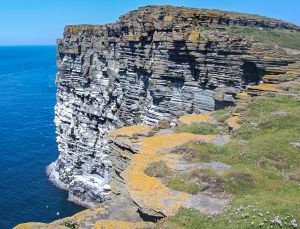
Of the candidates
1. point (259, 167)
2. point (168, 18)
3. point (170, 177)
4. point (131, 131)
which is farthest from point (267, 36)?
point (170, 177)

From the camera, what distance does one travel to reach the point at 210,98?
54.6 m

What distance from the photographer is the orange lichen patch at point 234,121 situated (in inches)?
1191

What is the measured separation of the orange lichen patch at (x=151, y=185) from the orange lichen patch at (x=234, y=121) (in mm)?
4369

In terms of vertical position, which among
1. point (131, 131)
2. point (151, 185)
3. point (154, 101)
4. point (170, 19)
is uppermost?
point (170, 19)

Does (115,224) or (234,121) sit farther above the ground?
(234,121)

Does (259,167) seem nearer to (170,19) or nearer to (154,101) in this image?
(154,101)

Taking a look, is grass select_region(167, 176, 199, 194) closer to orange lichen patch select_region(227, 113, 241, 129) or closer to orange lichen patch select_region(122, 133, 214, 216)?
orange lichen patch select_region(122, 133, 214, 216)

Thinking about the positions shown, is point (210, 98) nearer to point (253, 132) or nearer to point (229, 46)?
point (229, 46)

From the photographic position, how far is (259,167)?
22.6m

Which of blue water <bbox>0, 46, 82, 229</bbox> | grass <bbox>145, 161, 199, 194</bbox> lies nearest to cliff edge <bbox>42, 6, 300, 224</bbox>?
blue water <bbox>0, 46, 82, 229</bbox>

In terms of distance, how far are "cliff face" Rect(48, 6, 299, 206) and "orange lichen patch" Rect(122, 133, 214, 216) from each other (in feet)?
74.5

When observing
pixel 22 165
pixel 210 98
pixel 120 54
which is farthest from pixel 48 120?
pixel 210 98

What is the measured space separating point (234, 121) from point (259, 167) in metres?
9.36

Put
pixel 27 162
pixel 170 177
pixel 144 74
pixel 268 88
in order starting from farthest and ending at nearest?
pixel 27 162, pixel 144 74, pixel 268 88, pixel 170 177
